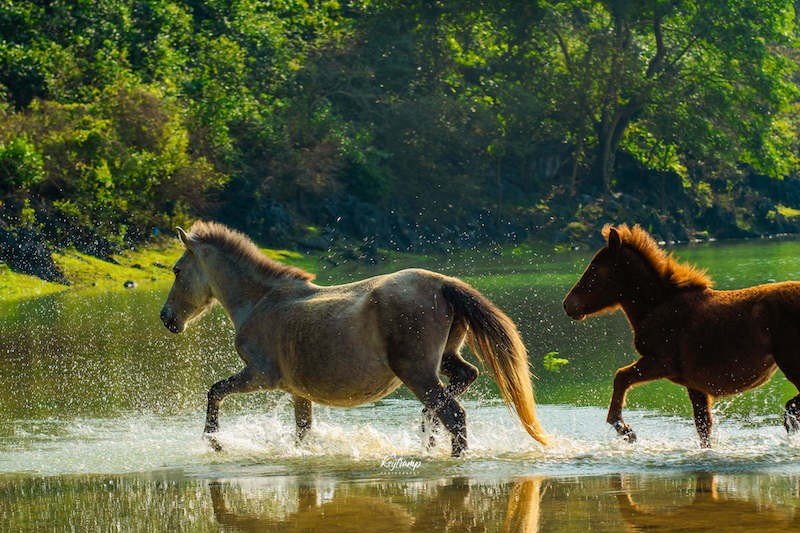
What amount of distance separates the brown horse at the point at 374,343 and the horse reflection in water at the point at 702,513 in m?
2.04

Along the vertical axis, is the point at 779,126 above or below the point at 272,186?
above

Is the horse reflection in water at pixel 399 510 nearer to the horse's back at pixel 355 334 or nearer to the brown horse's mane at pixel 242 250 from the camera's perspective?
the horse's back at pixel 355 334

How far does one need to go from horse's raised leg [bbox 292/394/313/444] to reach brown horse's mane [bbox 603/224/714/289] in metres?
3.03

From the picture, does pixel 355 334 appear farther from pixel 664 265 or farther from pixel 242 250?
pixel 664 265

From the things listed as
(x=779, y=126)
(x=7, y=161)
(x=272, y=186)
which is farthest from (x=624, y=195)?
(x=7, y=161)

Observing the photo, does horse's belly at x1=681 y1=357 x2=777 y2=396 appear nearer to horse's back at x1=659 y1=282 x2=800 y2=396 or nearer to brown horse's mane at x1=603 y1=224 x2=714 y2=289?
horse's back at x1=659 y1=282 x2=800 y2=396

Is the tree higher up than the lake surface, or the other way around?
the tree

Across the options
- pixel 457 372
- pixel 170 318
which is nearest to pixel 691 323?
pixel 457 372

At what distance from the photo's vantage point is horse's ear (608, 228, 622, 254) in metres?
10.6

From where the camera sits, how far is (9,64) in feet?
131

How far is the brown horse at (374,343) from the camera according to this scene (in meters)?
10.2

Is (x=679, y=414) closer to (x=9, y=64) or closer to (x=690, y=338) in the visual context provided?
(x=690, y=338)

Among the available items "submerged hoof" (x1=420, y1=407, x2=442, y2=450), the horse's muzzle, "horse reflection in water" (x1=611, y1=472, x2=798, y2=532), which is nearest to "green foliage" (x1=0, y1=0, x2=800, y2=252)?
the horse's muzzle

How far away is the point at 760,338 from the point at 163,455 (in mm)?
5037
